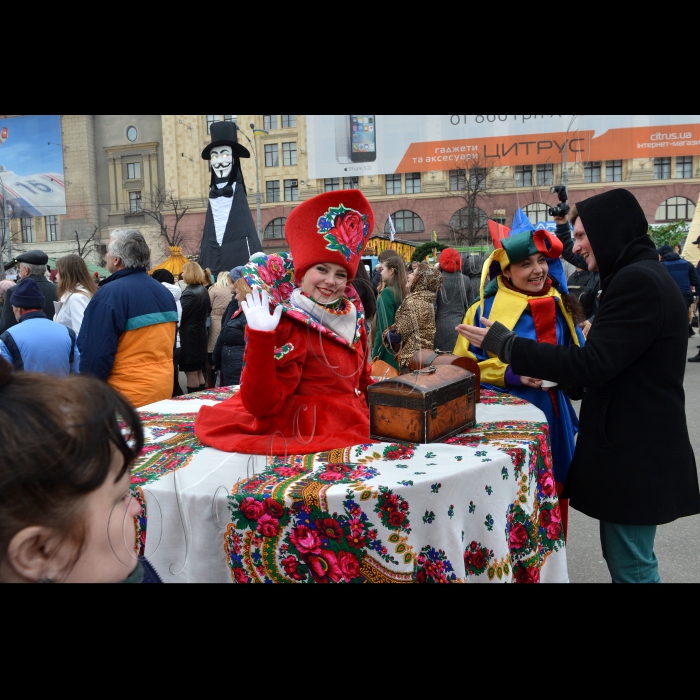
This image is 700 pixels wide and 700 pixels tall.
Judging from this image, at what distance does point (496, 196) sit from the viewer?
116 feet

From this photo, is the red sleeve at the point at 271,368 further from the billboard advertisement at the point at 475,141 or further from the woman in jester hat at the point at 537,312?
the billboard advertisement at the point at 475,141

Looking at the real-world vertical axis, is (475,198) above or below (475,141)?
below

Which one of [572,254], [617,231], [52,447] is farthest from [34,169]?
[52,447]

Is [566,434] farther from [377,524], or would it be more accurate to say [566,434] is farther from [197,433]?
[197,433]

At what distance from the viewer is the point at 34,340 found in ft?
12.0

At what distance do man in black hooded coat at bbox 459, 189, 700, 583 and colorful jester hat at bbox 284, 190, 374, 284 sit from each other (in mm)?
753

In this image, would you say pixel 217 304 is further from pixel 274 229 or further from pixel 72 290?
pixel 274 229

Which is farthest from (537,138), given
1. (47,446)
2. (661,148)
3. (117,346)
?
(47,446)

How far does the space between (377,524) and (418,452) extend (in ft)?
1.35

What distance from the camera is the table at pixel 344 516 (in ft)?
5.49

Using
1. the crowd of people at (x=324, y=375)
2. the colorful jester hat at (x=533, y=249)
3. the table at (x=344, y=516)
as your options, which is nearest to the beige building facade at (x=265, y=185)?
the crowd of people at (x=324, y=375)

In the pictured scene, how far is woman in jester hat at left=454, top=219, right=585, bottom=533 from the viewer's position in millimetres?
2779

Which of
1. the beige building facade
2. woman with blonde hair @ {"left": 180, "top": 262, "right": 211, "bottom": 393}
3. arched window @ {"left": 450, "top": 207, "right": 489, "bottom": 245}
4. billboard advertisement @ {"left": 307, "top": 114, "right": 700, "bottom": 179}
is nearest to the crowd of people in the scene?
woman with blonde hair @ {"left": 180, "top": 262, "right": 211, "bottom": 393}

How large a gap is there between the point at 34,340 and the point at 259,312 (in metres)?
2.37
